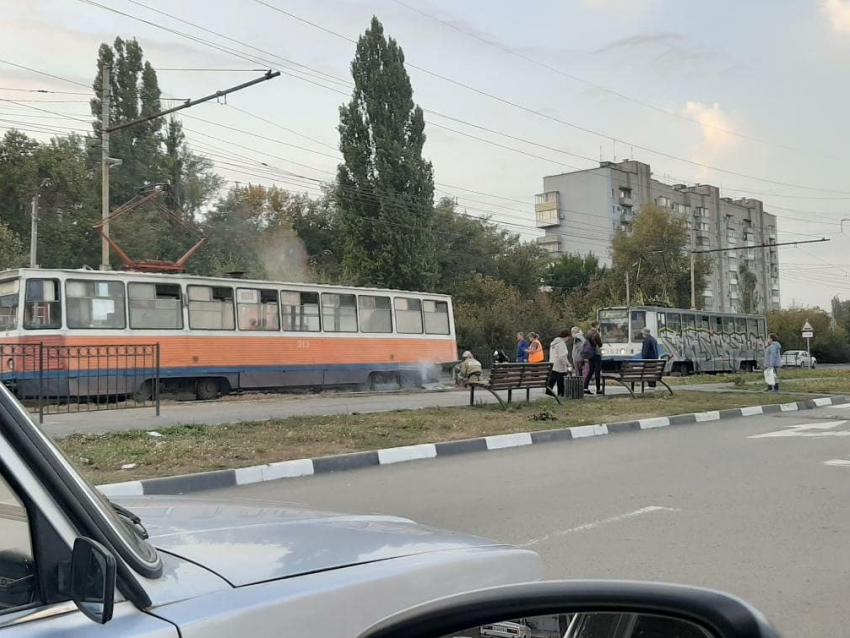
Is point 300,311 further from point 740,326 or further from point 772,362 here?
point 740,326

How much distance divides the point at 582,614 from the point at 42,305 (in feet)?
57.5

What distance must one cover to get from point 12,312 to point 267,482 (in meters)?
11.2

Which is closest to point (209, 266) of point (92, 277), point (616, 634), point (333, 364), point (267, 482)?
point (333, 364)

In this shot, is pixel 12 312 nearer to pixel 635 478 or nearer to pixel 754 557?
pixel 635 478

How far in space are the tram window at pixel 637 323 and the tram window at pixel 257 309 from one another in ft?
58.9

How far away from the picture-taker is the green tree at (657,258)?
5738 cm

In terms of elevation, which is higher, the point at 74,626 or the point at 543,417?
the point at 74,626

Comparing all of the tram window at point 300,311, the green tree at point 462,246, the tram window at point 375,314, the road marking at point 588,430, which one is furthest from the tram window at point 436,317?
the green tree at point 462,246

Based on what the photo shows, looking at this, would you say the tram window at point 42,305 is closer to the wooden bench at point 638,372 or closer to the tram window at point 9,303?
the tram window at point 9,303

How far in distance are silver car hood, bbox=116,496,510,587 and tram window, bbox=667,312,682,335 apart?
34.8 meters

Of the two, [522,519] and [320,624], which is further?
[522,519]

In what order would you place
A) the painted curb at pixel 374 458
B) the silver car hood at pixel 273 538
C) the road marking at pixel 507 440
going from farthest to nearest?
1. the road marking at pixel 507 440
2. the painted curb at pixel 374 458
3. the silver car hood at pixel 273 538

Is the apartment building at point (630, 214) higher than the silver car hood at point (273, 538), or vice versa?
the apartment building at point (630, 214)

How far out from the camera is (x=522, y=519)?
244 inches
